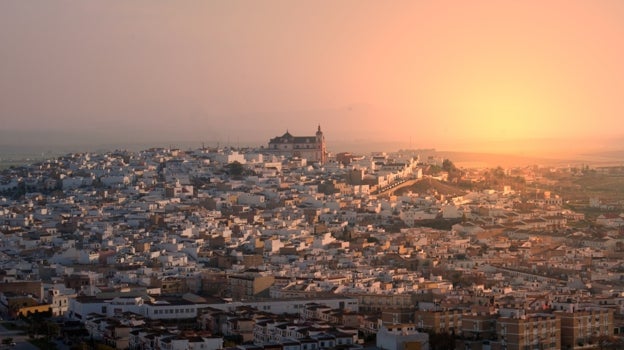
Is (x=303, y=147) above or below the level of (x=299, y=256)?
above

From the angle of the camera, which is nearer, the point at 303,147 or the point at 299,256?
the point at 299,256

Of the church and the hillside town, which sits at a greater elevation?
the church

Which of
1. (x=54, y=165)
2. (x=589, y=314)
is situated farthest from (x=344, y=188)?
(x=589, y=314)

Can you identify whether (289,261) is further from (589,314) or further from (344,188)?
(344,188)

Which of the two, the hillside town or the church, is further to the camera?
the church
